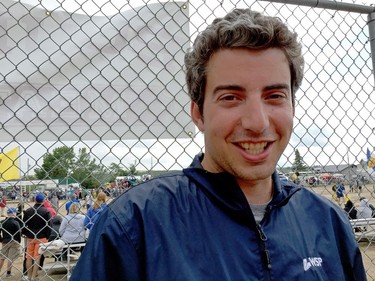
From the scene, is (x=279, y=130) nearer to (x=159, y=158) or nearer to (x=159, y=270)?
(x=159, y=270)

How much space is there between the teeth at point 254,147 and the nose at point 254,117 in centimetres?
6

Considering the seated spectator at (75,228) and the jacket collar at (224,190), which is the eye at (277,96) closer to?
the jacket collar at (224,190)

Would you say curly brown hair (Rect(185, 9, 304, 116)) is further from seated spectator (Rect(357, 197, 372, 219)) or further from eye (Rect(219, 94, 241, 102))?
seated spectator (Rect(357, 197, 372, 219))

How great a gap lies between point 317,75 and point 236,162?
159 cm

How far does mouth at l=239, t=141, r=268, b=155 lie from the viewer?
1354 mm

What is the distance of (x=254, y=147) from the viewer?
4.46ft

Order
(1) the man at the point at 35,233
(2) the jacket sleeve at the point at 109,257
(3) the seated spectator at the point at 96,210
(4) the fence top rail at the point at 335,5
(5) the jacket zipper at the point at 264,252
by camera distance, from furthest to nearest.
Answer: (3) the seated spectator at the point at 96,210
(1) the man at the point at 35,233
(4) the fence top rail at the point at 335,5
(5) the jacket zipper at the point at 264,252
(2) the jacket sleeve at the point at 109,257

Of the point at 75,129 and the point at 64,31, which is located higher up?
the point at 64,31

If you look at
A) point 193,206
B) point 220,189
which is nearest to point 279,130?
point 220,189

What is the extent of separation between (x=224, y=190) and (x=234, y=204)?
0.06m

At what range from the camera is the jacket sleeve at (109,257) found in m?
1.13

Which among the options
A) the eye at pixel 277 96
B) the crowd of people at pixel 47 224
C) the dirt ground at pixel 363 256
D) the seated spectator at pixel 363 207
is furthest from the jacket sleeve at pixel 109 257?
the seated spectator at pixel 363 207

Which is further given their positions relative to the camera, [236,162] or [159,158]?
[159,158]

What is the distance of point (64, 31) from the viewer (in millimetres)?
2137
